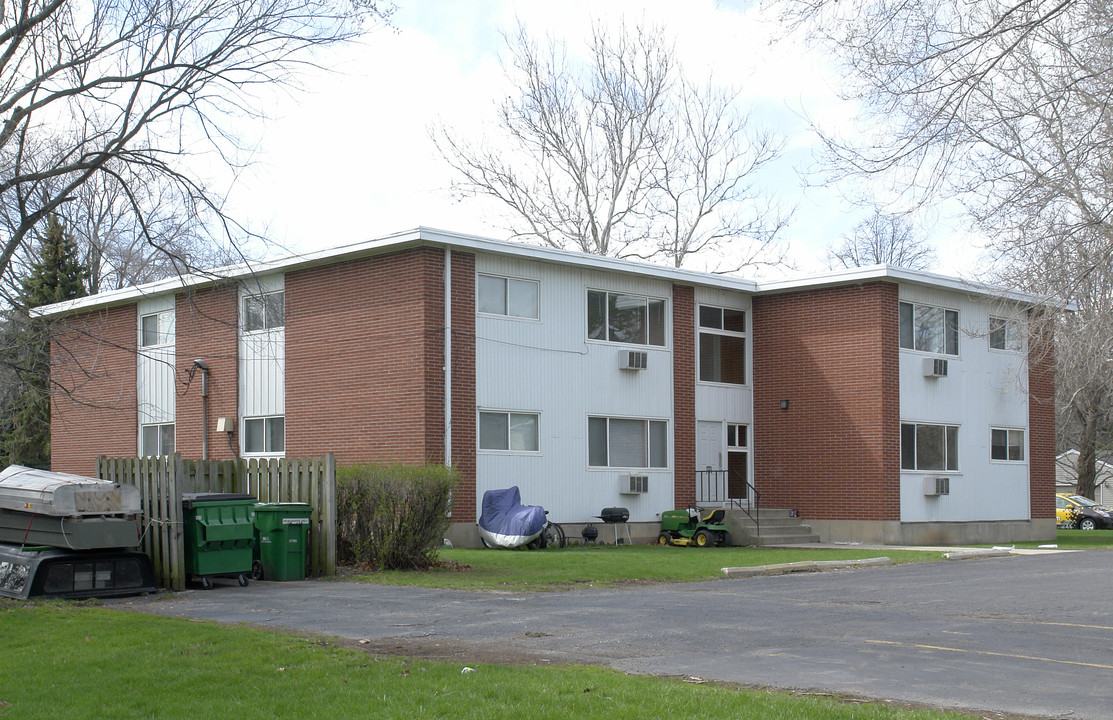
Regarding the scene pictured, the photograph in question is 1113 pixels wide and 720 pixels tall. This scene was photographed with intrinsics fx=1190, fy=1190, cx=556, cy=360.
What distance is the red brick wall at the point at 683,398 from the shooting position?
86.5 ft

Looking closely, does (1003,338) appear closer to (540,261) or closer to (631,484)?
(631,484)

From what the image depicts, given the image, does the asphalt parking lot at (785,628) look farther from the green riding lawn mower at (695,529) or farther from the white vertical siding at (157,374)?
the white vertical siding at (157,374)

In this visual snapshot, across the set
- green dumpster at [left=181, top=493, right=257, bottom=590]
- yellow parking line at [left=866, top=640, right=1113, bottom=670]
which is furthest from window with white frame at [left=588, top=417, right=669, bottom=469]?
yellow parking line at [left=866, top=640, right=1113, bottom=670]

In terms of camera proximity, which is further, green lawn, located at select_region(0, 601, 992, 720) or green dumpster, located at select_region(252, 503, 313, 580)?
green dumpster, located at select_region(252, 503, 313, 580)

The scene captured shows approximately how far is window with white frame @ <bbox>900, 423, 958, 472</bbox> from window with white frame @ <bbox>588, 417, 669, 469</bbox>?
18.2 feet

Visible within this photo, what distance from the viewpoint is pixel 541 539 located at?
2262cm

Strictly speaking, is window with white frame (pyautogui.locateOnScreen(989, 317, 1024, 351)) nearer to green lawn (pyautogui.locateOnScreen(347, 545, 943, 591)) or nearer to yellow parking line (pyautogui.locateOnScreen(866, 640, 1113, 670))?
green lawn (pyautogui.locateOnScreen(347, 545, 943, 591))

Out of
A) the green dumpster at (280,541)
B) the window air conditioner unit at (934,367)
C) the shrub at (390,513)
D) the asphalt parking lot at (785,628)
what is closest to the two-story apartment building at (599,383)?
the window air conditioner unit at (934,367)

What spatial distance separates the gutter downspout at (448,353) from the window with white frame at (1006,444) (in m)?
14.6

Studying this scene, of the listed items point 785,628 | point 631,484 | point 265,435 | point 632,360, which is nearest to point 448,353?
point 632,360

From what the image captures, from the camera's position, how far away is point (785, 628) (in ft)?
37.8

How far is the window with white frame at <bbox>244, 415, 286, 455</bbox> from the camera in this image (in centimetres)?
2530

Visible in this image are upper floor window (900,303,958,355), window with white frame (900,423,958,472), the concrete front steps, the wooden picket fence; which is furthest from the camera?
upper floor window (900,303,958,355)

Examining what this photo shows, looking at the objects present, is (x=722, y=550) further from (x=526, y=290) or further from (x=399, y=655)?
(x=399, y=655)
